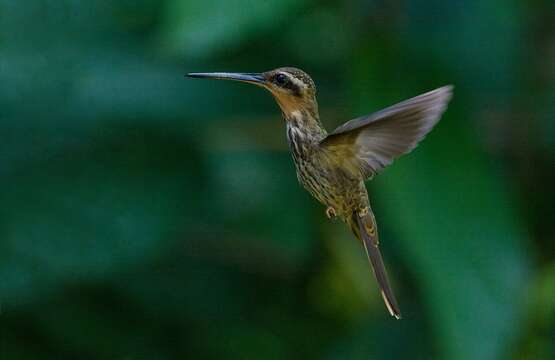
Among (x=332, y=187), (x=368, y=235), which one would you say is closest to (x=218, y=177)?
(x=368, y=235)

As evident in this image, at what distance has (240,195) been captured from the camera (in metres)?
2.68

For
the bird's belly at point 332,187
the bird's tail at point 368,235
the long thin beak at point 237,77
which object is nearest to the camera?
the long thin beak at point 237,77

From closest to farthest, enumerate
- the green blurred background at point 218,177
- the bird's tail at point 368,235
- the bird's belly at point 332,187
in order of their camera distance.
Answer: the bird's belly at point 332,187 → the bird's tail at point 368,235 → the green blurred background at point 218,177

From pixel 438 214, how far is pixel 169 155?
888 millimetres

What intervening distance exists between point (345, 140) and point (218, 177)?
1.45 meters

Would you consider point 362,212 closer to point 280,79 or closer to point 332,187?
point 332,187

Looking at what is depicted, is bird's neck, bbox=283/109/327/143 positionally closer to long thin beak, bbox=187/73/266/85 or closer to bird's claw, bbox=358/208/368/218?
long thin beak, bbox=187/73/266/85

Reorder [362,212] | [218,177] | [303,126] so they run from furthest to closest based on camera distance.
A: [218,177], [362,212], [303,126]

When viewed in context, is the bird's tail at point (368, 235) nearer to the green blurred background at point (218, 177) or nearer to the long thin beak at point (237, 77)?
the long thin beak at point (237, 77)

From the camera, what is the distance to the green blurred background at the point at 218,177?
2297 millimetres

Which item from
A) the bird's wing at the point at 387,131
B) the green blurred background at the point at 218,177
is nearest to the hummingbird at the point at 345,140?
the bird's wing at the point at 387,131

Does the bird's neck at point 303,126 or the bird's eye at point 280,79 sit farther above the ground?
the bird's eye at point 280,79

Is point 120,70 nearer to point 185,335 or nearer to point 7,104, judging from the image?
point 7,104

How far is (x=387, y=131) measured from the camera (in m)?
1.22
